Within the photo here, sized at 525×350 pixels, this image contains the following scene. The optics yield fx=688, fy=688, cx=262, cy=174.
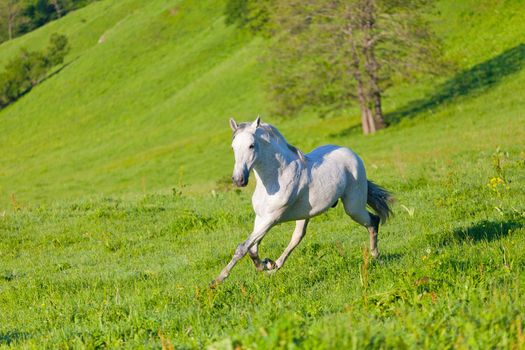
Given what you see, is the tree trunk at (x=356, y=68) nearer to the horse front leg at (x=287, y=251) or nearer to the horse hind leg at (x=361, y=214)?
the horse hind leg at (x=361, y=214)

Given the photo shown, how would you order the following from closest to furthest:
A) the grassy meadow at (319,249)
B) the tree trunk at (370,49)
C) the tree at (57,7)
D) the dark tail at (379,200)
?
the grassy meadow at (319,249), the dark tail at (379,200), the tree trunk at (370,49), the tree at (57,7)

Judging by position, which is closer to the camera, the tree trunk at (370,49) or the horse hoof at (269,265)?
the horse hoof at (269,265)

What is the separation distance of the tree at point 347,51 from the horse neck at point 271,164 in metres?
31.8

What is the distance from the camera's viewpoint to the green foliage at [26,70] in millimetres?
97812

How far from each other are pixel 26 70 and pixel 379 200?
97.0 metres

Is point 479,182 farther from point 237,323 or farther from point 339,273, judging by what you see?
point 237,323

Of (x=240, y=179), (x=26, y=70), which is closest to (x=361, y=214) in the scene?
(x=240, y=179)

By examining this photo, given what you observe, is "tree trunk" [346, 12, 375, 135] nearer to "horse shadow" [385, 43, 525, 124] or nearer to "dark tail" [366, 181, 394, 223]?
"horse shadow" [385, 43, 525, 124]

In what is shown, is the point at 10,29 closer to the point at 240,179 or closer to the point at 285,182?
the point at 285,182

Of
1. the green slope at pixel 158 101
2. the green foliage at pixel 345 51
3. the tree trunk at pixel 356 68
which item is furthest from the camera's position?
the green slope at pixel 158 101

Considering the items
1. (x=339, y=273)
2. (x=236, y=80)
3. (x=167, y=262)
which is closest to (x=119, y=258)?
(x=167, y=262)

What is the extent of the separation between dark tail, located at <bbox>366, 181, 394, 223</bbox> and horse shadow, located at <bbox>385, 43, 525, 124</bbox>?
33.0 meters

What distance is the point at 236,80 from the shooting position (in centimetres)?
7175

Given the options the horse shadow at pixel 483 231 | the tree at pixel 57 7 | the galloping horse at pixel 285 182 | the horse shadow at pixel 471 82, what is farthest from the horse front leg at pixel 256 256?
the tree at pixel 57 7
